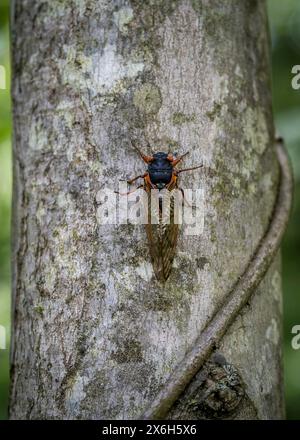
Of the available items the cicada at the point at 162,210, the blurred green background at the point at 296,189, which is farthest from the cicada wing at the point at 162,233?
the blurred green background at the point at 296,189

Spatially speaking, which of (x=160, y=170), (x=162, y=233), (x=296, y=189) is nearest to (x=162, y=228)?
(x=162, y=233)

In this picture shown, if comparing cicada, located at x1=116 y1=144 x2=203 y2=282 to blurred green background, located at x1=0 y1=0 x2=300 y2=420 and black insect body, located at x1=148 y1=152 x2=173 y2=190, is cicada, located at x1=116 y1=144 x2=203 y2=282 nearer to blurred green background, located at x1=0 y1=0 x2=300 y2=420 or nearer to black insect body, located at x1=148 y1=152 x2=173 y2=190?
black insect body, located at x1=148 y1=152 x2=173 y2=190

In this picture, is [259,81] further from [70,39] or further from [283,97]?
[283,97]

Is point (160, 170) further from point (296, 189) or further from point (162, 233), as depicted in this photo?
point (296, 189)

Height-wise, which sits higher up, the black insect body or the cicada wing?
the black insect body

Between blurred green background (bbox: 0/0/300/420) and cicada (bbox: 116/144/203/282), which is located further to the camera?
blurred green background (bbox: 0/0/300/420)

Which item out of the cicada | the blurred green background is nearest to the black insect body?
the cicada

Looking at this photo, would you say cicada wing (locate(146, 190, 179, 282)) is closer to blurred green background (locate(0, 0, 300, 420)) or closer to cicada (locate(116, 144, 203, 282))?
cicada (locate(116, 144, 203, 282))

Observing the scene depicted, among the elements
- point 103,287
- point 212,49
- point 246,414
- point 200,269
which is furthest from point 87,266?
point 212,49
